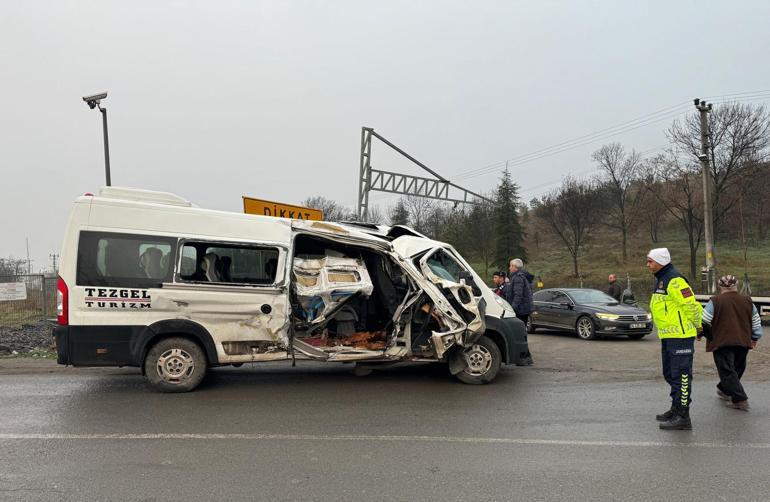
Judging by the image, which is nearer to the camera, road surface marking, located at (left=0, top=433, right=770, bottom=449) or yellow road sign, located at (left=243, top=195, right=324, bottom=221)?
road surface marking, located at (left=0, top=433, right=770, bottom=449)

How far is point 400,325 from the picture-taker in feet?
24.4

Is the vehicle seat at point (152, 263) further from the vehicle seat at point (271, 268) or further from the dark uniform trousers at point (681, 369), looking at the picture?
the dark uniform trousers at point (681, 369)

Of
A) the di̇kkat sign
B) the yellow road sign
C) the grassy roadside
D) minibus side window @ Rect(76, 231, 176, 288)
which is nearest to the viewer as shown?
minibus side window @ Rect(76, 231, 176, 288)

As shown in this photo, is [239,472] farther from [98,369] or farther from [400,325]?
[98,369]

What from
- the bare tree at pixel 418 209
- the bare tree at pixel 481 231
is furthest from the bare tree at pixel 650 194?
the bare tree at pixel 418 209

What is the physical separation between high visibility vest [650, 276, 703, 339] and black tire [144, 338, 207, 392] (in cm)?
546

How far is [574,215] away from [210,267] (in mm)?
33546

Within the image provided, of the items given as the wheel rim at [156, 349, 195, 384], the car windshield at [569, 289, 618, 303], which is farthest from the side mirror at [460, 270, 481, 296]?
the car windshield at [569, 289, 618, 303]

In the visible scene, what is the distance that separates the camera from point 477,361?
7.52 meters

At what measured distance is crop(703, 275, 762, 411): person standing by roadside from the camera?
6.07 meters

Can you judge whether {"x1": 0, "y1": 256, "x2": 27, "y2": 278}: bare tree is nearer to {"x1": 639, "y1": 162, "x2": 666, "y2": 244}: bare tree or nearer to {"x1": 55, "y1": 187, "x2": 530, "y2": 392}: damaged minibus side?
{"x1": 55, "y1": 187, "x2": 530, "y2": 392}: damaged minibus side

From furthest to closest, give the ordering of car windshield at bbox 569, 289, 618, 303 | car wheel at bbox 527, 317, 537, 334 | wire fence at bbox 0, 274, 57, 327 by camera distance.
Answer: wire fence at bbox 0, 274, 57, 327 < car wheel at bbox 527, 317, 537, 334 < car windshield at bbox 569, 289, 618, 303

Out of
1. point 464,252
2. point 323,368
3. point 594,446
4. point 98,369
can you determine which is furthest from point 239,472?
point 464,252

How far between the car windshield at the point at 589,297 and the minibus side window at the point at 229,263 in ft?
31.5
